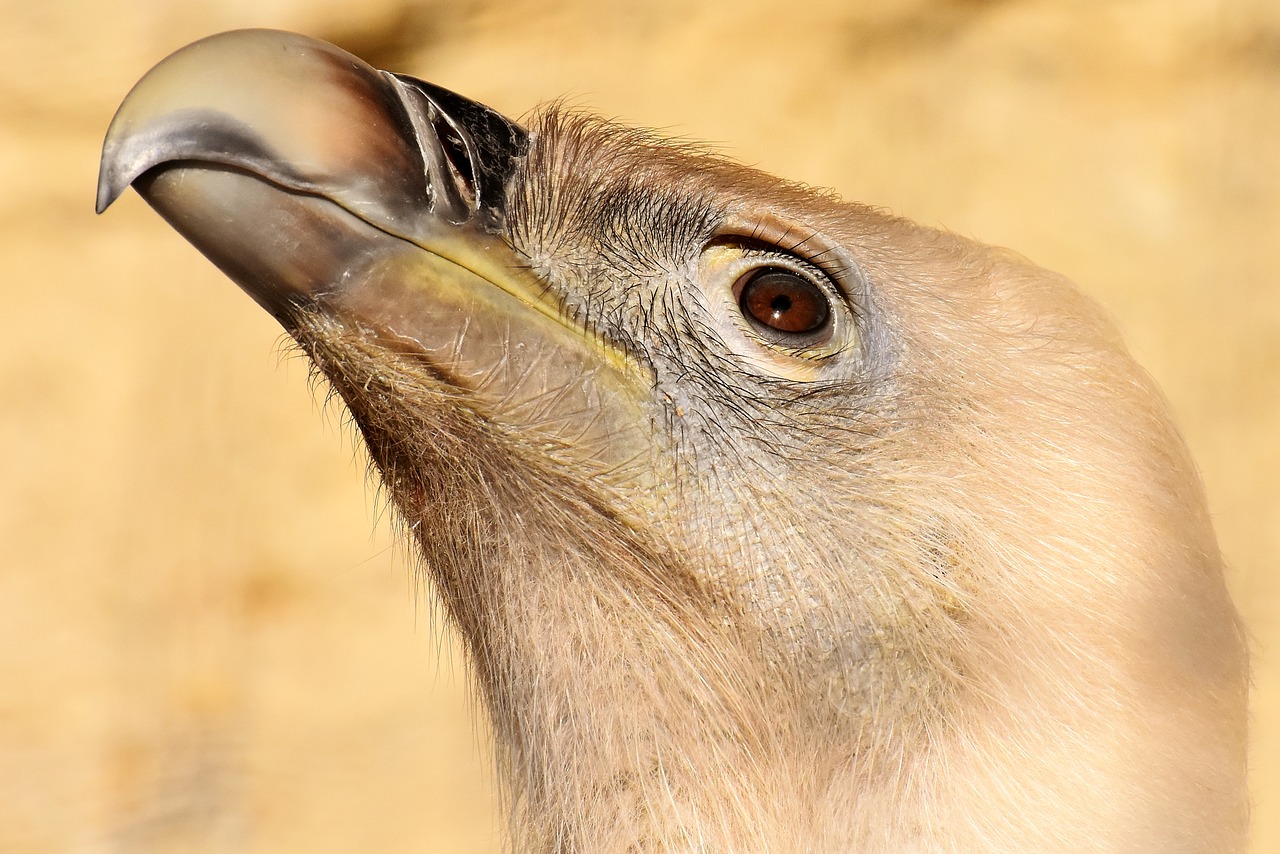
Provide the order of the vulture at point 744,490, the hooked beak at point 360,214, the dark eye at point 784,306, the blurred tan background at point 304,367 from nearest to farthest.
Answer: the hooked beak at point 360,214
the vulture at point 744,490
the dark eye at point 784,306
the blurred tan background at point 304,367

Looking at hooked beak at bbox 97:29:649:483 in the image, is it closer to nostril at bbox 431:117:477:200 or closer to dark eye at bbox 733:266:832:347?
nostril at bbox 431:117:477:200

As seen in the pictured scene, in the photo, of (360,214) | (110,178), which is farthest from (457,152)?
(110,178)

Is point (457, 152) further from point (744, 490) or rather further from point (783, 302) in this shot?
point (744, 490)

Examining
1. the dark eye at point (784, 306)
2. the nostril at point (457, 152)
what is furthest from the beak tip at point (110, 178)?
the dark eye at point (784, 306)

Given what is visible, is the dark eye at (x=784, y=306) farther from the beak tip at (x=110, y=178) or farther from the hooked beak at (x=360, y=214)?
the beak tip at (x=110, y=178)

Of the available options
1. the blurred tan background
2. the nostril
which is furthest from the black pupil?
the blurred tan background

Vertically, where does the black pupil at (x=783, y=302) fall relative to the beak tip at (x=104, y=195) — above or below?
below

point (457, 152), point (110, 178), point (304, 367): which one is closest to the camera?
point (110, 178)
